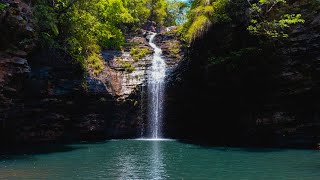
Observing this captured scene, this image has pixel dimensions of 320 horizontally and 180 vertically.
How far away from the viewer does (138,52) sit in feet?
113

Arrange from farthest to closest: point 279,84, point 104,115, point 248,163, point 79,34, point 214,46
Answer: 1. point 104,115
2. point 79,34
3. point 214,46
4. point 279,84
5. point 248,163

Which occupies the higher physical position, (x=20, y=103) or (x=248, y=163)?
(x=20, y=103)

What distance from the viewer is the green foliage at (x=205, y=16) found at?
25.1m

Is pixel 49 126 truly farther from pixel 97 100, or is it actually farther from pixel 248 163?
pixel 248 163

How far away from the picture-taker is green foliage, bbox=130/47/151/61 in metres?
33.6

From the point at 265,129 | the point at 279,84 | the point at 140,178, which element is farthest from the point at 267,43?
the point at 140,178

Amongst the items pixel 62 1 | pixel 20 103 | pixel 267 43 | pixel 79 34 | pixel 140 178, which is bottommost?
pixel 140 178

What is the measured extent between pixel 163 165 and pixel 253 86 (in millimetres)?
11575

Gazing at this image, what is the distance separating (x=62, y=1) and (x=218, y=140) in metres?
16.0

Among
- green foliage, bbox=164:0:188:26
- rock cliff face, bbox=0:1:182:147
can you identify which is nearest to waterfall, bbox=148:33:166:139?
rock cliff face, bbox=0:1:182:147

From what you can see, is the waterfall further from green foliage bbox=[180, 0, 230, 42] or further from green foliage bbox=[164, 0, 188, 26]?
green foliage bbox=[164, 0, 188, 26]

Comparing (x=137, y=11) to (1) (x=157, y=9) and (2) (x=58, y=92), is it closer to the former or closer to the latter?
(1) (x=157, y=9)

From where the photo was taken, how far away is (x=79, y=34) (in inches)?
1095

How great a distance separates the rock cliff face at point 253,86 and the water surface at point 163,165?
408 cm
